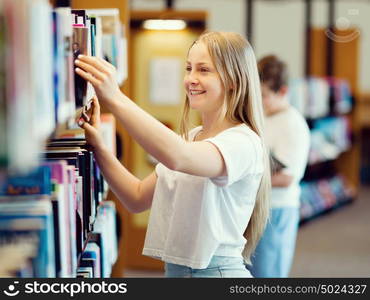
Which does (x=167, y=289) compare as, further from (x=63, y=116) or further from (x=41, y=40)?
(x=41, y=40)

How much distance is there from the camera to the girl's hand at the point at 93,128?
86.7 inches

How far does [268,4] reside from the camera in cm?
1155

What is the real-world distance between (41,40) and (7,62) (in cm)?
21

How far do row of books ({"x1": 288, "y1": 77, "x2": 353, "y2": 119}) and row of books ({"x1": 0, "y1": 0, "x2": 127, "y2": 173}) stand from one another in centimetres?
577

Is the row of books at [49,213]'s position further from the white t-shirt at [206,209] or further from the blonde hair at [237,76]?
the blonde hair at [237,76]

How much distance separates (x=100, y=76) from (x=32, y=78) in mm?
511

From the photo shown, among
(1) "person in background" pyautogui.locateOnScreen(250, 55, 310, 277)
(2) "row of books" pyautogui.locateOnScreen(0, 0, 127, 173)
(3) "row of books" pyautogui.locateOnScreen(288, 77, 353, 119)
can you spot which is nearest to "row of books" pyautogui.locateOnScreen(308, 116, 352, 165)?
(3) "row of books" pyautogui.locateOnScreen(288, 77, 353, 119)

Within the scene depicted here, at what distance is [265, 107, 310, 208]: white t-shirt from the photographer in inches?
145

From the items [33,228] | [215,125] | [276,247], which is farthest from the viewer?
[276,247]

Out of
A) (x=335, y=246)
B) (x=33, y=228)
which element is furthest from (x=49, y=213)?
(x=335, y=246)

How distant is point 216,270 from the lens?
7.37ft

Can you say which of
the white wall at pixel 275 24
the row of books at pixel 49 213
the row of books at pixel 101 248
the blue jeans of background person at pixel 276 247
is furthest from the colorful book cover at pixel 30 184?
the white wall at pixel 275 24

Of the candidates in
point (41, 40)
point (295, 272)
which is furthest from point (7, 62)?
point (295, 272)

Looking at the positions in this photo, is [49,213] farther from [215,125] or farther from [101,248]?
[101,248]
